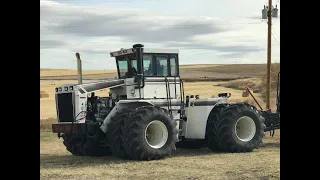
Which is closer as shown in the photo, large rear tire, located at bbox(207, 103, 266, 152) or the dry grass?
the dry grass

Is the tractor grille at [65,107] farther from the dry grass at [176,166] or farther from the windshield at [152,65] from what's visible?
the windshield at [152,65]

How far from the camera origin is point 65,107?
1460 centimetres

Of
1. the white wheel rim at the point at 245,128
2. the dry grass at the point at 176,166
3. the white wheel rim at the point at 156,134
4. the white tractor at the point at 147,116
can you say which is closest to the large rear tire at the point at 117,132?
the white tractor at the point at 147,116

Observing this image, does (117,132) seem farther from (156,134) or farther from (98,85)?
(98,85)

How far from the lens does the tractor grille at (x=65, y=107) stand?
14.5m

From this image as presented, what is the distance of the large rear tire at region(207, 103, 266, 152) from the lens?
621 inches

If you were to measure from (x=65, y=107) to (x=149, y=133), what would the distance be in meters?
2.52

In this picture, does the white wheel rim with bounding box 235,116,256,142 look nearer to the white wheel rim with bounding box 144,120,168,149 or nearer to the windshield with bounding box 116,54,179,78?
the windshield with bounding box 116,54,179,78

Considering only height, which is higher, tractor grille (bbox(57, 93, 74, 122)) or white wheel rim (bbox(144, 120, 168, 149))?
tractor grille (bbox(57, 93, 74, 122))

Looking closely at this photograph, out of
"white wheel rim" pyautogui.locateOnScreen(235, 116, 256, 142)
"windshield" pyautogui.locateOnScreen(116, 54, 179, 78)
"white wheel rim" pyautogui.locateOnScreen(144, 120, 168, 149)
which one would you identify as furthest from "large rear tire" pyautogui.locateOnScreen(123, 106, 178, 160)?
"white wheel rim" pyautogui.locateOnScreen(235, 116, 256, 142)
